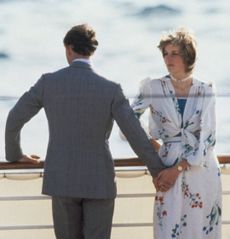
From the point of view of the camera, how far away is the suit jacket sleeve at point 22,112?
9.38ft

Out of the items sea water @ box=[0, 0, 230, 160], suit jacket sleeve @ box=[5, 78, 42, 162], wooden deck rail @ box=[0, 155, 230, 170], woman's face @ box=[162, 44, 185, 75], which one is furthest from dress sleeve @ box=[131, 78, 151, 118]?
sea water @ box=[0, 0, 230, 160]

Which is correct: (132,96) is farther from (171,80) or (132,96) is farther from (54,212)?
(54,212)

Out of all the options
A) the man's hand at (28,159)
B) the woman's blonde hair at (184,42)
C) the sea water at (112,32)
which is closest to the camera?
the woman's blonde hair at (184,42)

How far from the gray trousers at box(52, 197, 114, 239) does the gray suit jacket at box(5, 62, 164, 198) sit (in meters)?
0.04

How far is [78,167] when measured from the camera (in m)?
2.83

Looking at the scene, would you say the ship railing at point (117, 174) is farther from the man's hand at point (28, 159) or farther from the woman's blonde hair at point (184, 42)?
the woman's blonde hair at point (184, 42)

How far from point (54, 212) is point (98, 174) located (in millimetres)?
212

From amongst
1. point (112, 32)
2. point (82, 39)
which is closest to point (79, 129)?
point (82, 39)

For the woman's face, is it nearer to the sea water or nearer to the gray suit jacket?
the gray suit jacket

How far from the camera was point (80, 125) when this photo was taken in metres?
2.81

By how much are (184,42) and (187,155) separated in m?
0.39

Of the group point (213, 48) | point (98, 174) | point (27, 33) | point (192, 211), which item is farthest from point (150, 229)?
point (27, 33)

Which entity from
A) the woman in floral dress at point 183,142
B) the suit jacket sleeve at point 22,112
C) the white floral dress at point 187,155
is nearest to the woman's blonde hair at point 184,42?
the woman in floral dress at point 183,142

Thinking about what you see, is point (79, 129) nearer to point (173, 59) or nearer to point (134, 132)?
point (134, 132)
